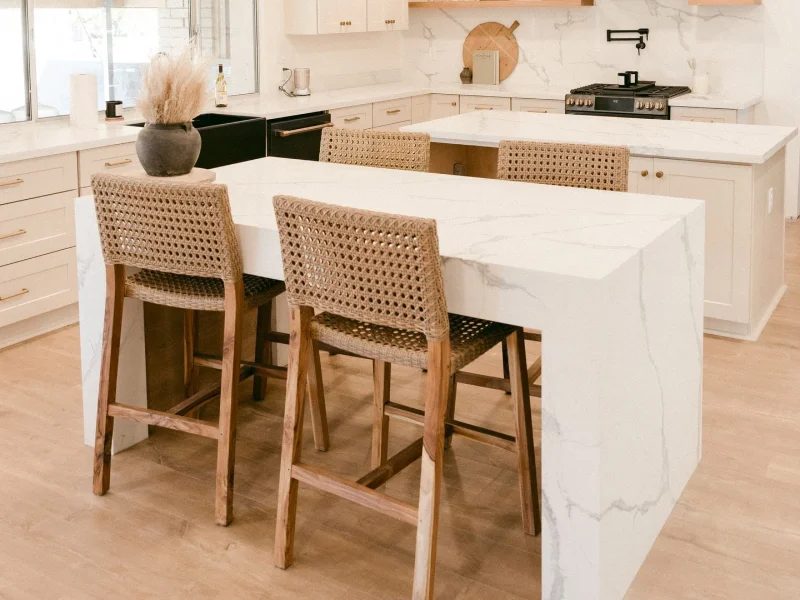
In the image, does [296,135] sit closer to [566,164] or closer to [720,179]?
[720,179]

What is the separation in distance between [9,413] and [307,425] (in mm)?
1099

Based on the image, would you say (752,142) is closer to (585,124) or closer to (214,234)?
(585,124)

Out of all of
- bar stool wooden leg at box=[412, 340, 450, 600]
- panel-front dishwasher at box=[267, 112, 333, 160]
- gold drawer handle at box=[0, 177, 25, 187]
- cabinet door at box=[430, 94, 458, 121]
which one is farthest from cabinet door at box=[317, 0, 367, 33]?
bar stool wooden leg at box=[412, 340, 450, 600]

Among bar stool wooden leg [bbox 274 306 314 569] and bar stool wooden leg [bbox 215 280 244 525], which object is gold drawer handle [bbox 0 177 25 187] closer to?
bar stool wooden leg [bbox 215 280 244 525]

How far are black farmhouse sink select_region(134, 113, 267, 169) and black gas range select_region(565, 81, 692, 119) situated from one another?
215 cm

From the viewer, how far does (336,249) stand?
231 cm

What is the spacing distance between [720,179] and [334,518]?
92.0 inches

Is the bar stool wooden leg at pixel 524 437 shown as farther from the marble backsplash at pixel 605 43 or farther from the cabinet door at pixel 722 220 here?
the marble backsplash at pixel 605 43

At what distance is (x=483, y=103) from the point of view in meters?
6.94

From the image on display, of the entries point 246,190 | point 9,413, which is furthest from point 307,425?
point 9,413

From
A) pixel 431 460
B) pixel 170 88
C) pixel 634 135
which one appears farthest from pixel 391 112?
pixel 431 460

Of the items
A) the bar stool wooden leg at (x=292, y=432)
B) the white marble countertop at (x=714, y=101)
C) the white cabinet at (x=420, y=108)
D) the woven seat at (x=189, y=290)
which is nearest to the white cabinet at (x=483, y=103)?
the white cabinet at (x=420, y=108)

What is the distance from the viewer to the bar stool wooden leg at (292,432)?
250 cm

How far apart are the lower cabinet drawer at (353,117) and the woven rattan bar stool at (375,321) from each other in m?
3.89
